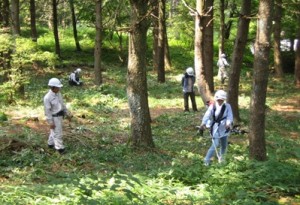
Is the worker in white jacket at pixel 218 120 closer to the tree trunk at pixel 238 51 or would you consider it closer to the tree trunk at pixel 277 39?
the tree trunk at pixel 238 51

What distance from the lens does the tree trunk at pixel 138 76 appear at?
9.75m

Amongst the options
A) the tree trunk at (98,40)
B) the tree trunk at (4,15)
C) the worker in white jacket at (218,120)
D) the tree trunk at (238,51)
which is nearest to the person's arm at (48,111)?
the worker in white jacket at (218,120)

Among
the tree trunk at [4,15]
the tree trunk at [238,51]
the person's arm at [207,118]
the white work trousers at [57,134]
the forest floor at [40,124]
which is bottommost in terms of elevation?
the forest floor at [40,124]

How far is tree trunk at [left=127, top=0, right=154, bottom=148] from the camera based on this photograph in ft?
32.0

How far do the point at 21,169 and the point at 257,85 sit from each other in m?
4.83

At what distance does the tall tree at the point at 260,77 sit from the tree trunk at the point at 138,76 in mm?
2807

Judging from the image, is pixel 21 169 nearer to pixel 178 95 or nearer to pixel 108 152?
pixel 108 152

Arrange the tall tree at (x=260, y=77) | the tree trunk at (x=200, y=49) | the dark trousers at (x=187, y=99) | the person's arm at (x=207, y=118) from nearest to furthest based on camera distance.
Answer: the tall tree at (x=260, y=77)
the person's arm at (x=207, y=118)
the tree trunk at (x=200, y=49)
the dark trousers at (x=187, y=99)

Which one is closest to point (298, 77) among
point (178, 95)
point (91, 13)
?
point (178, 95)

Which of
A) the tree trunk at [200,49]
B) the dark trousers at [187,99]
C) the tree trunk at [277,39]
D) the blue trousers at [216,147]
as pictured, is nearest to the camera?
the blue trousers at [216,147]

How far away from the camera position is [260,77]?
794 cm

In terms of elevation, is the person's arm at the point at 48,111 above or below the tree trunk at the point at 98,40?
below

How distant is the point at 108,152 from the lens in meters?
10.3

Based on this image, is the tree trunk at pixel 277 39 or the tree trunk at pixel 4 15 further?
the tree trunk at pixel 277 39
